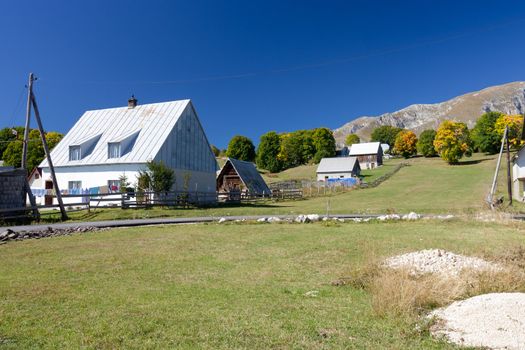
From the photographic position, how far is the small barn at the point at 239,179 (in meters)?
50.0

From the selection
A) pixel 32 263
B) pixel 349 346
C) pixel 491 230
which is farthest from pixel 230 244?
pixel 491 230

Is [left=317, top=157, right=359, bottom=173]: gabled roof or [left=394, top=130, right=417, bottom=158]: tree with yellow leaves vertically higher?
[left=394, top=130, right=417, bottom=158]: tree with yellow leaves

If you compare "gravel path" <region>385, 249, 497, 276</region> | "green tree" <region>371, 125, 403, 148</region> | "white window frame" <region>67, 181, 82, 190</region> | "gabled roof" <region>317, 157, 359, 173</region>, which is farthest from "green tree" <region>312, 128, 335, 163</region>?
"gravel path" <region>385, 249, 497, 276</region>

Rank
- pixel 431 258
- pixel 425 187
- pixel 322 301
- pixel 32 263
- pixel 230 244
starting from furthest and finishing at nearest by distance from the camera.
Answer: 1. pixel 425 187
2. pixel 230 244
3. pixel 32 263
4. pixel 431 258
5. pixel 322 301

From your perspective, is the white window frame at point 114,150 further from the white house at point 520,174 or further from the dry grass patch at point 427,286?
the white house at point 520,174

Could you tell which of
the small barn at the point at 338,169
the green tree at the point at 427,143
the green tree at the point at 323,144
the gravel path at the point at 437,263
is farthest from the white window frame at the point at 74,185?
the green tree at the point at 427,143

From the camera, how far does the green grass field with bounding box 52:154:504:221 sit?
29.6 metres

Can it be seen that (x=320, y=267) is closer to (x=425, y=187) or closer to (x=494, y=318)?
(x=494, y=318)

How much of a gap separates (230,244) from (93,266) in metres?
5.21

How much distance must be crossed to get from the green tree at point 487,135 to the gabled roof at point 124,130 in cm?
9134

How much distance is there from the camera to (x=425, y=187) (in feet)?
195

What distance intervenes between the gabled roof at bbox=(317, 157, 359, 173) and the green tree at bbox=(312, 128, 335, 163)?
28.6m

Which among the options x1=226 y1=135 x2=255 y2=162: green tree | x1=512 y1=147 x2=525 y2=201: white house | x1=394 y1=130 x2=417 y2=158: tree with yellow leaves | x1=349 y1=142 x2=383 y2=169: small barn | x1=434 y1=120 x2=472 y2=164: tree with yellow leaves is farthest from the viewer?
x1=394 y1=130 x2=417 y2=158: tree with yellow leaves

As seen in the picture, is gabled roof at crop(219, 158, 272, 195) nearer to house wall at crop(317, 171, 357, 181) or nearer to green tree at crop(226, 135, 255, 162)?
house wall at crop(317, 171, 357, 181)
